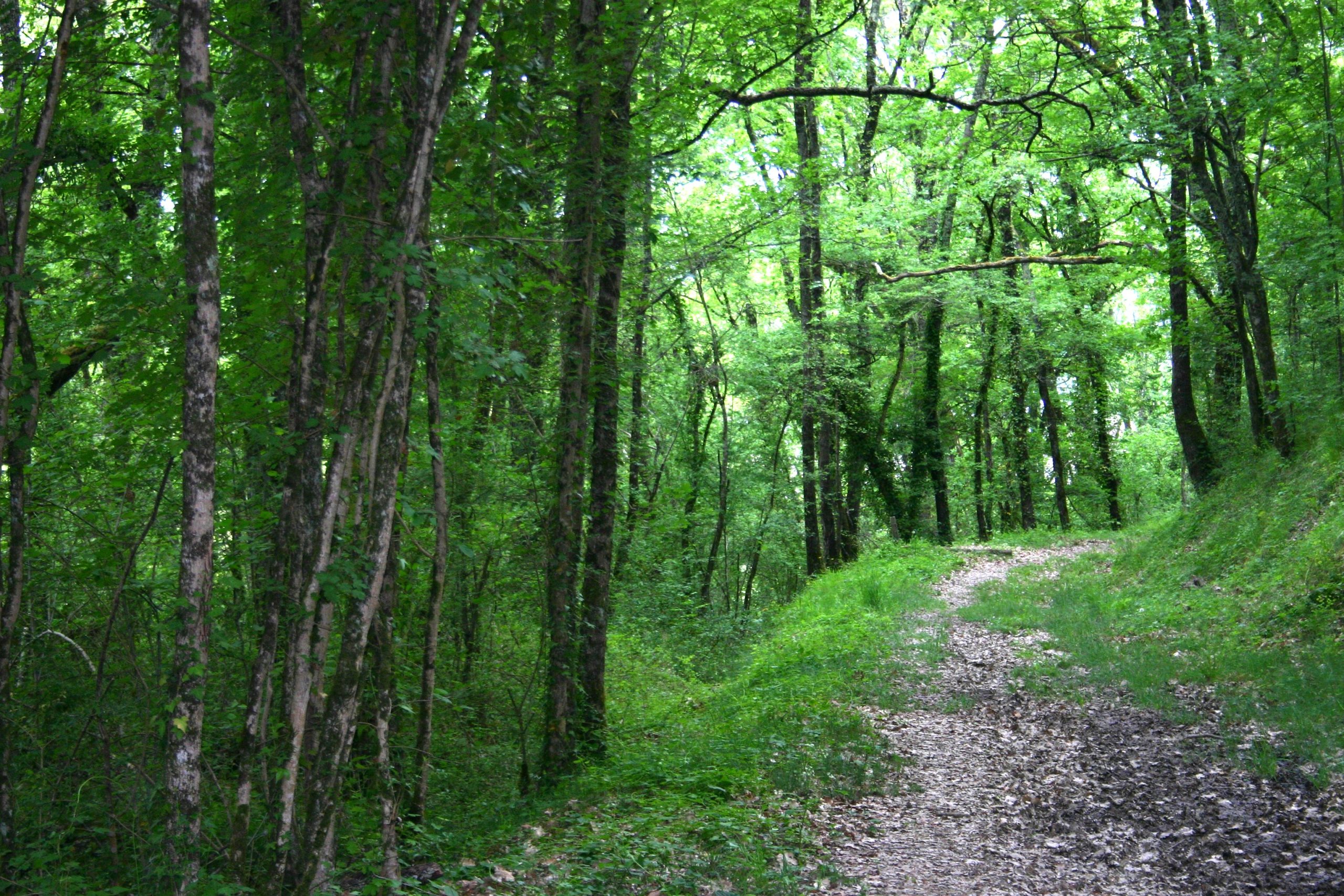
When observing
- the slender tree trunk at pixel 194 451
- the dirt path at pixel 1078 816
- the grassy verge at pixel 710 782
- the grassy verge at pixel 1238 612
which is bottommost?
the dirt path at pixel 1078 816

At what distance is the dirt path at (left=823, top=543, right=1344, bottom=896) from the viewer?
5477 millimetres

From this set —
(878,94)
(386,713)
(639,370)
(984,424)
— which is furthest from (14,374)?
(984,424)

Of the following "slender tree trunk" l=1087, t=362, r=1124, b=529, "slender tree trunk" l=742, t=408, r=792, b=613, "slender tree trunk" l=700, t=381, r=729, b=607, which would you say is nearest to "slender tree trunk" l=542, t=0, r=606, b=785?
"slender tree trunk" l=700, t=381, r=729, b=607

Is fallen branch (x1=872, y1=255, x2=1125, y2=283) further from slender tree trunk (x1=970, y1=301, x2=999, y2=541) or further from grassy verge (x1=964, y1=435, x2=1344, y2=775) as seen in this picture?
grassy verge (x1=964, y1=435, x2=1344, y2=775)

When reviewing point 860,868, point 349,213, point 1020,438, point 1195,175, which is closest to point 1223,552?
point 1195,175

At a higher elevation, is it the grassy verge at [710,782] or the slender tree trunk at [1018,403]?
the slender tree trunk at [1018,403]

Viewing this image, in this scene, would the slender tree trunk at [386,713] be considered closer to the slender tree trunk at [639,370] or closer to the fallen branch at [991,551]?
the slender tree trunk at [639,370]

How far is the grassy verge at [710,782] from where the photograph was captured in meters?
5.62

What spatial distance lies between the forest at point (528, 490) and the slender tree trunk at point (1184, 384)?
152 millimetres

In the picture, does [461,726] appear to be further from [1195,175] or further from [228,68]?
[1195,175]

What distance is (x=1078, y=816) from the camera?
6570 millimetres

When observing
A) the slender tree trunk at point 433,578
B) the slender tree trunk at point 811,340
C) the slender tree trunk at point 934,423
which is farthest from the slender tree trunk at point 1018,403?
the slender tree trunk at point 433,578

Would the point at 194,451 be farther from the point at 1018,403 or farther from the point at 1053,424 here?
the point at 1018,403

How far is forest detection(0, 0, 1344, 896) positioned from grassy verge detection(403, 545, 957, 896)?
0.05 meters
